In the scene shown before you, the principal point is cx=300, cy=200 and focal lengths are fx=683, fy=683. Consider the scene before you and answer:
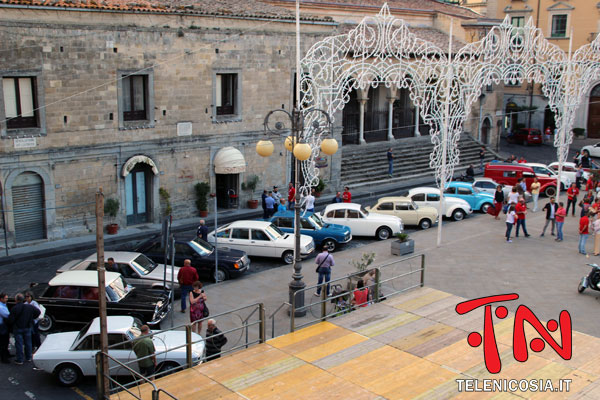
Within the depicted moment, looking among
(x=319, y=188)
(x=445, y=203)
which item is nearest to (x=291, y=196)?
(x=319, y=188)

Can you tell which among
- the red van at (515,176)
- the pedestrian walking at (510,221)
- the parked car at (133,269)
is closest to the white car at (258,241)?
the parked car at (133,269)

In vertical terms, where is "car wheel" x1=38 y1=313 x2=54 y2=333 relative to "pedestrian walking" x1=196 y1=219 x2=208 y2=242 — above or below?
below

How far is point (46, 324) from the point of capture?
1638 cm

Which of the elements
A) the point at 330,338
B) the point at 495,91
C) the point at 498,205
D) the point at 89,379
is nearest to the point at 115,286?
the point at 89,379

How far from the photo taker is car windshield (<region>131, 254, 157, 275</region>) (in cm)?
1866

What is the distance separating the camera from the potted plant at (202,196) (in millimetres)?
27797

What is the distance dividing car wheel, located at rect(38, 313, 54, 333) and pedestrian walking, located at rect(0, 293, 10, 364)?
1.36 m

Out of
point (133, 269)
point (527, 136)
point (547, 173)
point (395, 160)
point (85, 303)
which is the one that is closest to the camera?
point (85, 303)

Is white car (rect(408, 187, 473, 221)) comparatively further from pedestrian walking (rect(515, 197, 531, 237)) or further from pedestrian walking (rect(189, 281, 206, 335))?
pedestrian walking (rect(189, 281, 206, 335))

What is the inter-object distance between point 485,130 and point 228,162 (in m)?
25.0

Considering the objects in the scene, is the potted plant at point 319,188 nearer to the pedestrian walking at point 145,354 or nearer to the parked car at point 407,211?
the parked car at point 407,211

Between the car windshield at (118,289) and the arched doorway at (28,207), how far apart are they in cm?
775

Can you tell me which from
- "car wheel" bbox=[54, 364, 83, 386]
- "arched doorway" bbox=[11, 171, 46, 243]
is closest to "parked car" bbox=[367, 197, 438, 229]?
"arched doorway" bbox=[11, 171, 46, 243]

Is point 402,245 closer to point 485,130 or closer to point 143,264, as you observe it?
point 143,264
